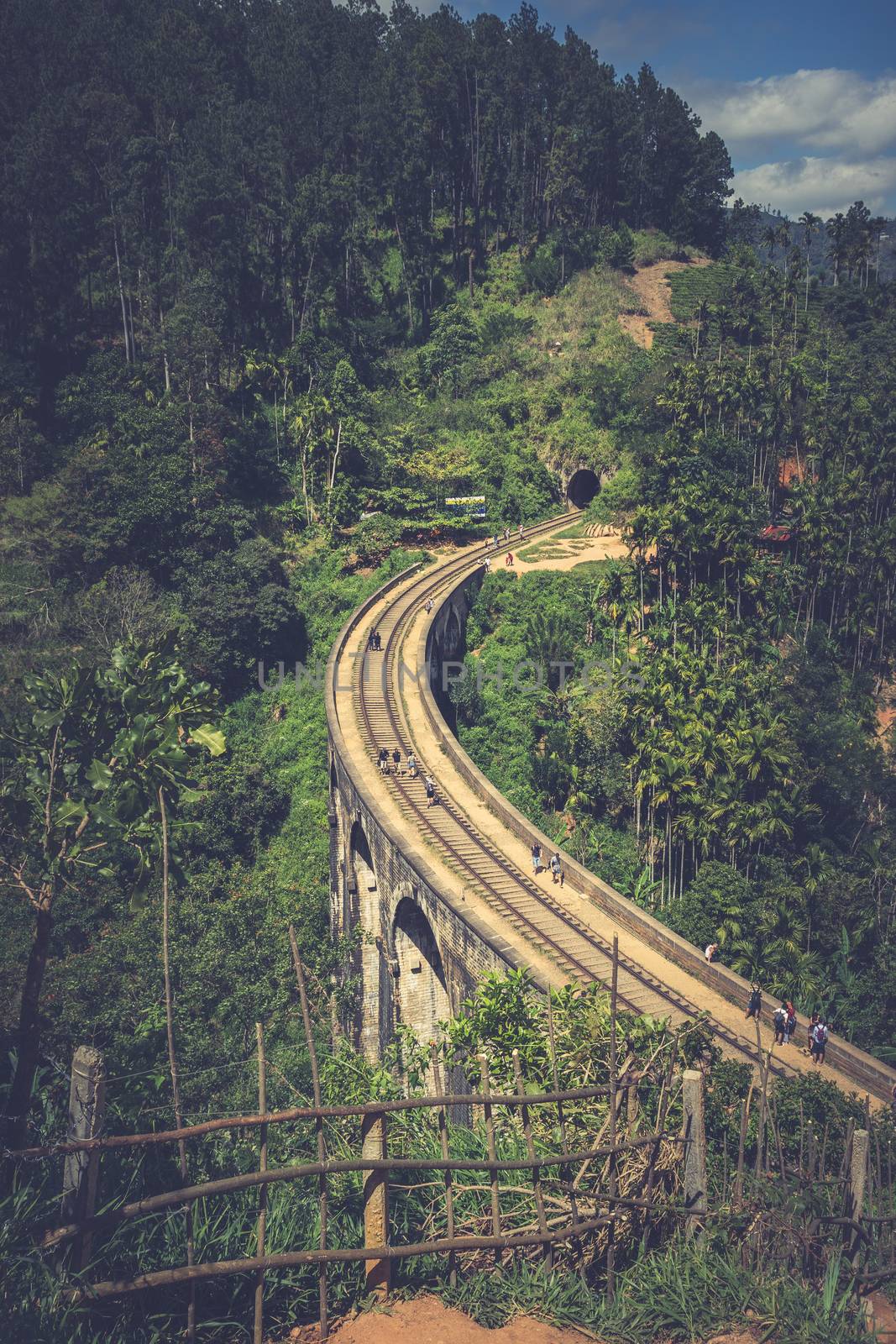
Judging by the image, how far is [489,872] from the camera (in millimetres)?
28547

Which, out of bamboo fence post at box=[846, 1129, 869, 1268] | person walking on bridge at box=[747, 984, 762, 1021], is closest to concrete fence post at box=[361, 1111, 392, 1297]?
bamboo fence post at box=[846, 1129, 869, 1268]

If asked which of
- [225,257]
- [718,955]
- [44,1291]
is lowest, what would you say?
[718,955]

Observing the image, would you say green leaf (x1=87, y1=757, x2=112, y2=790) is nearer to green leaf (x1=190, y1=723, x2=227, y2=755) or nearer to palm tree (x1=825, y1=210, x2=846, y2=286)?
green leaf (x1=190, y1=723, x2=227, y2=755)

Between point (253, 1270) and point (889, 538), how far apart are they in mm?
44307

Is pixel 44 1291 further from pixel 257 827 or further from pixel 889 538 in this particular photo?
pixel 889 538

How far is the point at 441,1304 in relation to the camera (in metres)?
9.61

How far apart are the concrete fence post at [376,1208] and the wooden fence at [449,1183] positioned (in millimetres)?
15

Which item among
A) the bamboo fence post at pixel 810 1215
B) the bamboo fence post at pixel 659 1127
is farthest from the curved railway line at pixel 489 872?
the bamboo fence post at pixel 659 1127

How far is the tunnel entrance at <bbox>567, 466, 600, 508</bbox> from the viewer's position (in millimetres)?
67938

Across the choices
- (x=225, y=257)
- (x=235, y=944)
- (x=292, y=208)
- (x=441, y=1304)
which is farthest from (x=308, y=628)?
(x=441, y=1304)

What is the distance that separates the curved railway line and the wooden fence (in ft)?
21.0

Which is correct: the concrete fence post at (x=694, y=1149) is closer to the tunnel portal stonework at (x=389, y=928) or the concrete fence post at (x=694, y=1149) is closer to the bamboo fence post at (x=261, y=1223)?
the bamboo fence post at (x=261, y=1223)

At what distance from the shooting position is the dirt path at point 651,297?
78000 mm

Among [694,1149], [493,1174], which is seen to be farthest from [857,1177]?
[493,1174]
